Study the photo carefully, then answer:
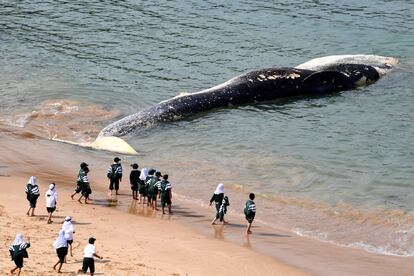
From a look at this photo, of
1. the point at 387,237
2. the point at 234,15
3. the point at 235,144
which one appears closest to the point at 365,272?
the point at 387,237

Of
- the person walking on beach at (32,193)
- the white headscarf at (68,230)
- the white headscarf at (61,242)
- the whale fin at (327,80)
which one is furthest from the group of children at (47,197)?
the whale fin at (327,80)

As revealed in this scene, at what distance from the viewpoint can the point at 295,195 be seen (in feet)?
88.7

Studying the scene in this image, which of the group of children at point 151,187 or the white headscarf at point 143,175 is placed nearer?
the group of children at point 151,187

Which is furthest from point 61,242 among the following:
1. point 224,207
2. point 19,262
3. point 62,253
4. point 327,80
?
point 327,80

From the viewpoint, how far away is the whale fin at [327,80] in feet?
121

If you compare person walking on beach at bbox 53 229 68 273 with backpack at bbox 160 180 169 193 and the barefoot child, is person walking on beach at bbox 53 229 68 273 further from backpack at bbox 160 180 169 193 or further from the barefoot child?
the barefoot child

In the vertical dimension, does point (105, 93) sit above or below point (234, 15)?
below

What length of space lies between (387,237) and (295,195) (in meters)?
4.01

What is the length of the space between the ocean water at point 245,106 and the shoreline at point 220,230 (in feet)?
2.88

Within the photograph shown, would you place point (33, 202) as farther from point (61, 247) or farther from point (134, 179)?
point (61, 247)

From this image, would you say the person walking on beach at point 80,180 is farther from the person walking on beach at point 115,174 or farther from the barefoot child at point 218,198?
the barefoot child at point 218,198

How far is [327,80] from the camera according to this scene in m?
37.1

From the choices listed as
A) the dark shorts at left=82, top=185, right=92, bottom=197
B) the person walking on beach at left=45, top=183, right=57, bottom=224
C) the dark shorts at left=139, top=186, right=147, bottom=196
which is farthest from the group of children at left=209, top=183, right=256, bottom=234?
the person walking on beach at left=45, top=183, right=57, bottom=224

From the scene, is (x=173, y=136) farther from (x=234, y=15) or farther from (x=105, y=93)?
(x=234, y=15)
